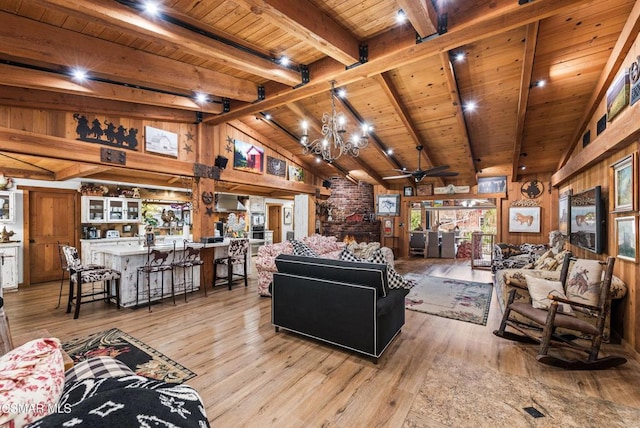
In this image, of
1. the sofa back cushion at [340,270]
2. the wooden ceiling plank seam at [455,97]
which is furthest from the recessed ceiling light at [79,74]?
the wooden ceiling plank seam at [455,97]

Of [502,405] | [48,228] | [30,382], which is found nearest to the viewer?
[30,382]

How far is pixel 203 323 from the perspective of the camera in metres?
3.81

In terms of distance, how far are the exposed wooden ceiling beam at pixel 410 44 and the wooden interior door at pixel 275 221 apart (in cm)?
824

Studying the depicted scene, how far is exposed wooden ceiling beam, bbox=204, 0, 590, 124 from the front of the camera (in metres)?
2.55

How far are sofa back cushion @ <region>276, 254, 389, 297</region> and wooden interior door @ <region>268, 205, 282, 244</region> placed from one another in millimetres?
9213

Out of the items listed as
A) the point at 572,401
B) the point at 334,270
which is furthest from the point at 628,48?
the point at 334,270

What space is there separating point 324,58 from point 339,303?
123 inches

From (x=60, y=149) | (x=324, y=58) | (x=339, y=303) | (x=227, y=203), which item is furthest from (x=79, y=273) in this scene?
(x=227, y=203)

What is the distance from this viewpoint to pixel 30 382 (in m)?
0.85

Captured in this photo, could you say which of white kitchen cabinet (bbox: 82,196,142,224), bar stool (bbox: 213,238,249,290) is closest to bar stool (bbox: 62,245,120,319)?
bar stool (bbox: 213,238,249,290)

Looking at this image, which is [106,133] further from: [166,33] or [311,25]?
[311,25]

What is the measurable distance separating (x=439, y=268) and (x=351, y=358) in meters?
5.73

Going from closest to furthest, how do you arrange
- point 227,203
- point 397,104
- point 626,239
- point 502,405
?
point 502,405, point 626,239, point 397,104, point 227,203

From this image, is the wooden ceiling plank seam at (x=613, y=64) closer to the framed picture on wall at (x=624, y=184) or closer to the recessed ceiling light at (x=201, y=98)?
the framed picture on wall at (x=624, y=184)
